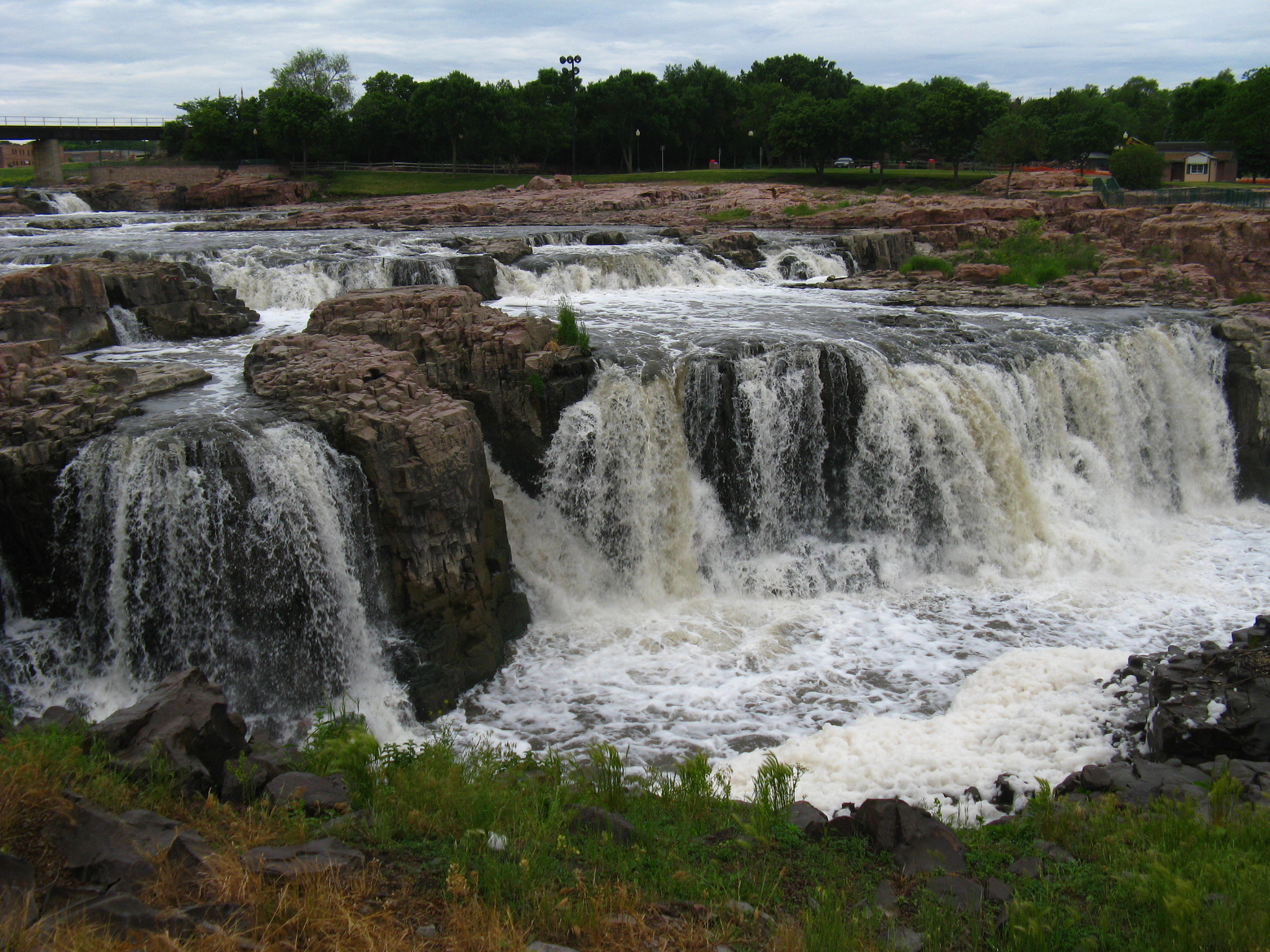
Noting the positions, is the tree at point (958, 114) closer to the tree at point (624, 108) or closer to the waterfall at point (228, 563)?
the tree at point (624, 108)

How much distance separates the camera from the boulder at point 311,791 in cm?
620

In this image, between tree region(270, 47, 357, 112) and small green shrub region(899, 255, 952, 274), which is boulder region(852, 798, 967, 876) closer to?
small green shrub region(899, 255, 952, 274)

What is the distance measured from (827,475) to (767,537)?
1496 millimetres

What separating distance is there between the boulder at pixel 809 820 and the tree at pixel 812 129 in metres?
51.9

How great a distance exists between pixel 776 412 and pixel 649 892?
32.6 ft

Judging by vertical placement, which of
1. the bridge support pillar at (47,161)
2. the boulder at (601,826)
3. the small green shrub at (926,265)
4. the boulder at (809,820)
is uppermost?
the bridge support pillar at (47,161)

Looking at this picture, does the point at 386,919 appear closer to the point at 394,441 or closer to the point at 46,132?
the point at 394,441

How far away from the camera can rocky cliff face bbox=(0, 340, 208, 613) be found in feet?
32.3

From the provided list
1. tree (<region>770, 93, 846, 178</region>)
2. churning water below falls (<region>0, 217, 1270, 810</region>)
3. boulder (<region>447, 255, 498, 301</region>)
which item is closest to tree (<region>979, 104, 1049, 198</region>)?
tree (<region>770, 93, 846, 178</region>)

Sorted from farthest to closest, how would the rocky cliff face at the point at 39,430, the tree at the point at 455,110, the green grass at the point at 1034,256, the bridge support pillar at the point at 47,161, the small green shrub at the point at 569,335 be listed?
the tree at the point at 455,110 → the bridge support pillar at the point at 47,161 → the green grass at the point at 1034,256 → the small green shrub at the point at 569,335 → the rocky cliff face at the point at 39,430

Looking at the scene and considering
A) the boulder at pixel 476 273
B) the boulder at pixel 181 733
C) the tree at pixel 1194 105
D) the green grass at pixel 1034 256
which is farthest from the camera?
the tree at pixel 1194 105

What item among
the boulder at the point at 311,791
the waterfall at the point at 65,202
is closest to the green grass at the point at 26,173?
the waterfall at the point at 65,202

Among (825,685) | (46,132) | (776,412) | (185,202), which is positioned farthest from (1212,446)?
(46,132)

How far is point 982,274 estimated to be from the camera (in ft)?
83.7
